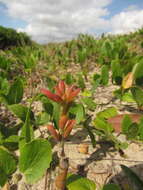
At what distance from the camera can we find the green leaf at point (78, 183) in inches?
35.0

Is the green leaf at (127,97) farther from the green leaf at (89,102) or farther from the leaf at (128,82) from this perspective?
the green leaf at (89,102)

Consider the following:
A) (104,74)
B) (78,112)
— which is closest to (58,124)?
(78,112)

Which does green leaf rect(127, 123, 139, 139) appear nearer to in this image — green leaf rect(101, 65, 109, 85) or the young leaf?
the young leaf

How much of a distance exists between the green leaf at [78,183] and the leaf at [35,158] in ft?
0.44

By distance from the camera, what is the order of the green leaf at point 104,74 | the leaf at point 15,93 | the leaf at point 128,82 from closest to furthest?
the leaf at point 15,93 < the leaf at point 128,82 < the green leaf at point 104,74

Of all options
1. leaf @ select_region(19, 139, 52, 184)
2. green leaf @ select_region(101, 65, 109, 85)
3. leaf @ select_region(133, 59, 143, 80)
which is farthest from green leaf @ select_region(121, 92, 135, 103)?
leaf @ select_region(19, 139, 52, 184)

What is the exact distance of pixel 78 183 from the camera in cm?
91

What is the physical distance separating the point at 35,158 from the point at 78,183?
213 mm

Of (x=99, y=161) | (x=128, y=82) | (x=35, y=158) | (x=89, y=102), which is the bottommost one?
(x=99, y=161)

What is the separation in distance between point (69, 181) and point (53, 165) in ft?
0.63

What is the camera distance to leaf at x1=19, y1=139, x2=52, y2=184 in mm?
835

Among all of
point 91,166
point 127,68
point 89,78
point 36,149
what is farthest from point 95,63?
point 36,149

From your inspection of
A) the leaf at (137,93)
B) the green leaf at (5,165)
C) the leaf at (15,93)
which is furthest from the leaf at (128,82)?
the green leaf at (5,165)

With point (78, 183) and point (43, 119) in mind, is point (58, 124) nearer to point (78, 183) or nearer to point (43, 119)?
point (43, 119)
